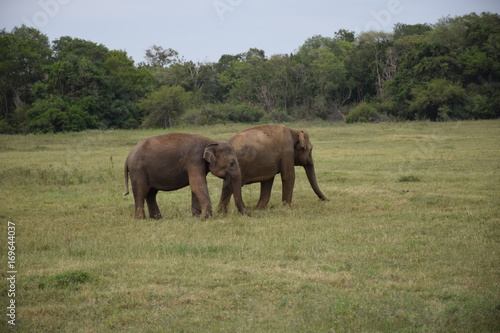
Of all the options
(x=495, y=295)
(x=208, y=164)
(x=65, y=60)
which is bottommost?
(x=495, y=295)

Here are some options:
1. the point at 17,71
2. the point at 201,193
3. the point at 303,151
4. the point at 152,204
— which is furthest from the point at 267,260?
the point at 17,71

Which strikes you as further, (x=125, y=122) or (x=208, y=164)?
(x=125, y=122)

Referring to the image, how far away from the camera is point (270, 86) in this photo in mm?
63625

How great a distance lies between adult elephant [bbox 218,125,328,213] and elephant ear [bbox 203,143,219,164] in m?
0.88

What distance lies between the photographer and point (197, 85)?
72.0m

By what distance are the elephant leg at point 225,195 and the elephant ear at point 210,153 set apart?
2.32 ft

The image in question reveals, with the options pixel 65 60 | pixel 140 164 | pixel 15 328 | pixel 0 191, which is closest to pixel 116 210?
pixel 140 164

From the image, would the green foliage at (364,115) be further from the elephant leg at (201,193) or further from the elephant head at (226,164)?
the elephant leg at (201,193)

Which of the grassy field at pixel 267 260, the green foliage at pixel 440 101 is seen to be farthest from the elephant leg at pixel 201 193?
the green foliage at pixel 440 101

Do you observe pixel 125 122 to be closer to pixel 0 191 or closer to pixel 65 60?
pixel 65 60

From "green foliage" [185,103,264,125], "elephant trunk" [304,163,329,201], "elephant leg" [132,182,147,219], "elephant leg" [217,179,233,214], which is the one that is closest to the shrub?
"green foliage" [185,103,264,125]

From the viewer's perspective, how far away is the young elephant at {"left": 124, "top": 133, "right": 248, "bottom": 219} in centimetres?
1271

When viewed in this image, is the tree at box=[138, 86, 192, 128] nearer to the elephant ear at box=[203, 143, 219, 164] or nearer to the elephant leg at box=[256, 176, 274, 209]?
the elephant leg at box=[256, 176, 274, 209]

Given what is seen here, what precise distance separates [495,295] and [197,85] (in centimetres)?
6597
